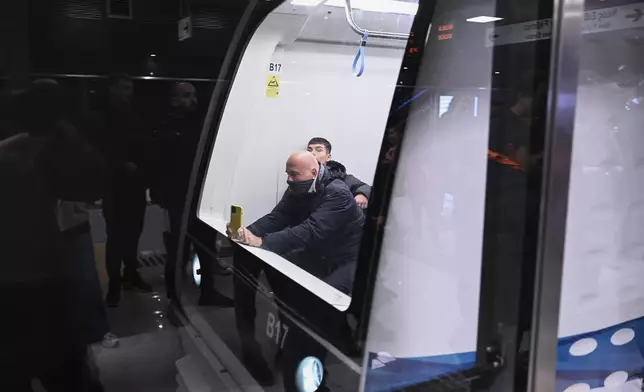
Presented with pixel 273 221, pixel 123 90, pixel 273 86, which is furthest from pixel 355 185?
Result: pixel 123 90

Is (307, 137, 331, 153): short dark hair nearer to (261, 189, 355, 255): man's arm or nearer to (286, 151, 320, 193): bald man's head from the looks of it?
(286, 151, 320, 193): bald man's head

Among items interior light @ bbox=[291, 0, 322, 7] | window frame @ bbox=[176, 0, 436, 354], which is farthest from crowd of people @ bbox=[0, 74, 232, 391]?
interior light @ bbox=[291, 0, 322, 7]

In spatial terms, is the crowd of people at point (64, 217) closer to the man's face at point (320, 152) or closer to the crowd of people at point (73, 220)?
the crowd of people at point (73, 220)

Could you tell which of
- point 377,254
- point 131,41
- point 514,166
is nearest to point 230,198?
point 131,41

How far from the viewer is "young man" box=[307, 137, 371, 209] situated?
2371 mm

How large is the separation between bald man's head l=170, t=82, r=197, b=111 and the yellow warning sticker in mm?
613

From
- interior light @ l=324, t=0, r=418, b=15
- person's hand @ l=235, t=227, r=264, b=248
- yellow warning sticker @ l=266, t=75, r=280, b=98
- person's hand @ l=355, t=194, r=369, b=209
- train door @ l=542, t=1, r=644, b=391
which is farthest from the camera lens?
yellow warning sticker @ l=266, t=75, r=280, b=98

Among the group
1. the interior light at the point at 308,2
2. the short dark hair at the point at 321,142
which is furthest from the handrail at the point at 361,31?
the short dark hair at the point at 321,142

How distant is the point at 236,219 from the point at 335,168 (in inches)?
21.2

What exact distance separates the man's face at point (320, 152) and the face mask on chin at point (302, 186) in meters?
0.25

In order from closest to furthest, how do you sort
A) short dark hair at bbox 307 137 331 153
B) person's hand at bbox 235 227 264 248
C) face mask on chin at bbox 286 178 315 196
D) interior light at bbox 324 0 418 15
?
person's hand at bbox 235 227 264 248 < face mask on chin at bbox 286 178 315 196 < interior light at bbox 324 0 418 15 < short dark hair at bbox 307 137 331 153

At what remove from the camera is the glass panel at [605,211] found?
1.40m

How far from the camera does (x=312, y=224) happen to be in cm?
240

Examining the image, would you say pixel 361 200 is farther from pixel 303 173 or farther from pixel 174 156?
pixel 174 156
